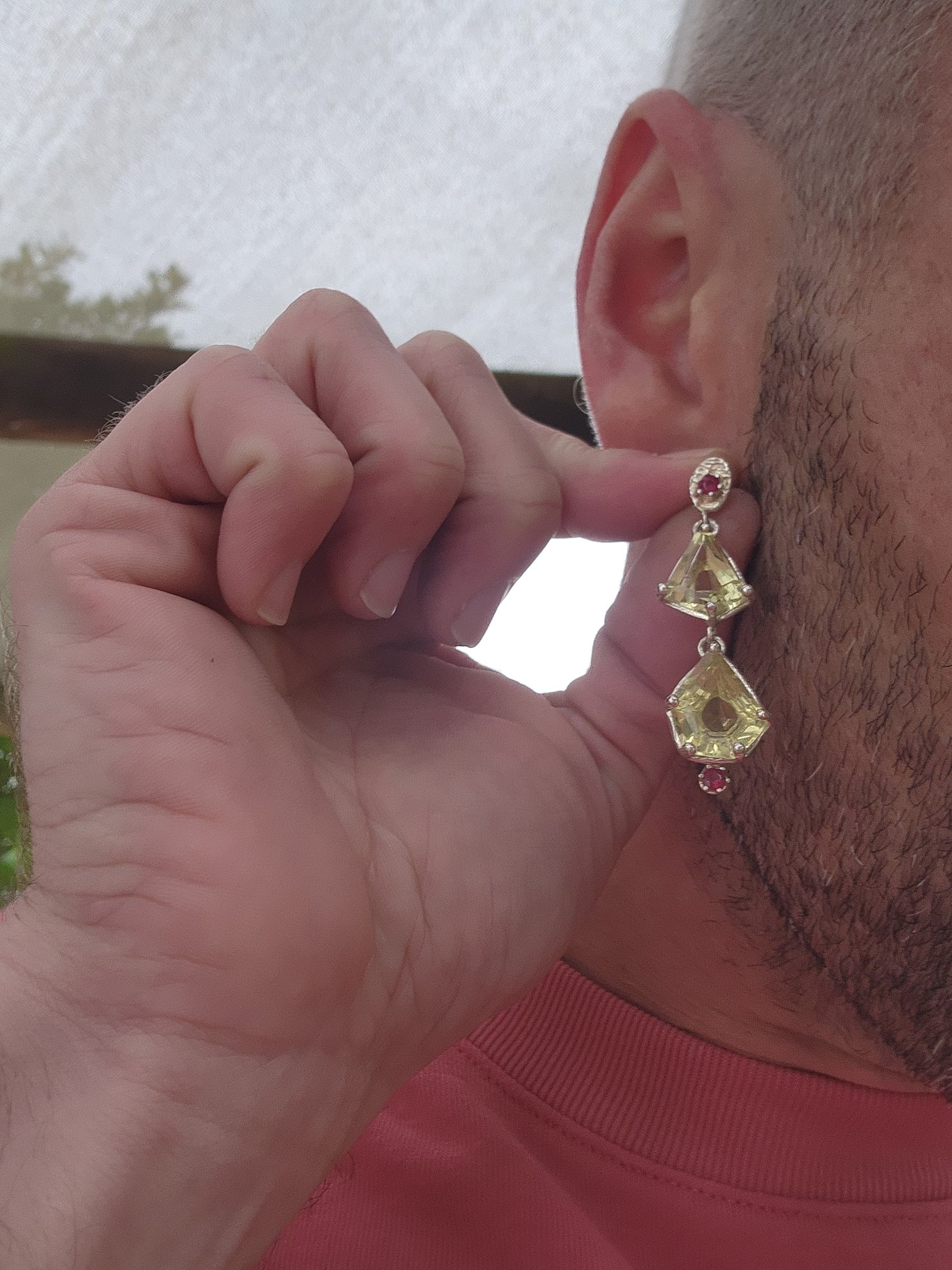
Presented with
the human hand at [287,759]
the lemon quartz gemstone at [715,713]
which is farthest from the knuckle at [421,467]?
the lemon quartz gemstone at [715,713]

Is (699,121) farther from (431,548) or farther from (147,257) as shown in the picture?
(147,257)

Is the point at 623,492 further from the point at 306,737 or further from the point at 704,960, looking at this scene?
the point at 704,960

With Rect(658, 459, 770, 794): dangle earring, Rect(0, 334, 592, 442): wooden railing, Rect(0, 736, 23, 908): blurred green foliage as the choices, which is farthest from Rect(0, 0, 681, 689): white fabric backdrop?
Rect(658, 459, 770, 794): dangle earring

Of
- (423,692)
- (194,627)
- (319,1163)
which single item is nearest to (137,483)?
(194,627)

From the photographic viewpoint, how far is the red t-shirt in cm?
78

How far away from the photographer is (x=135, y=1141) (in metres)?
0.54

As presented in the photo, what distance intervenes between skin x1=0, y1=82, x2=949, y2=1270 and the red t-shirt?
0.23 m

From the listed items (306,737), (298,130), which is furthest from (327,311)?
(298,130)

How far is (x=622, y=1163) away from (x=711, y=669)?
47cm

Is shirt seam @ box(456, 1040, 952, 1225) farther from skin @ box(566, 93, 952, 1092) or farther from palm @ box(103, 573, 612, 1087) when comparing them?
palm @ box(103, 573, 612, 1087)

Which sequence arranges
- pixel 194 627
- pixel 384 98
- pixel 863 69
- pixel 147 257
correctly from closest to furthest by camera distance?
pixel 194 627 → pixel 863 69 → pixel 384 98 → pixel 147 257

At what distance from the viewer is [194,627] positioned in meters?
0.60

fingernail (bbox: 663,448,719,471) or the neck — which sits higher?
fingernail (bbox: 663,448,719,471)

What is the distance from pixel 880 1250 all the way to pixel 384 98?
1.73 metres
